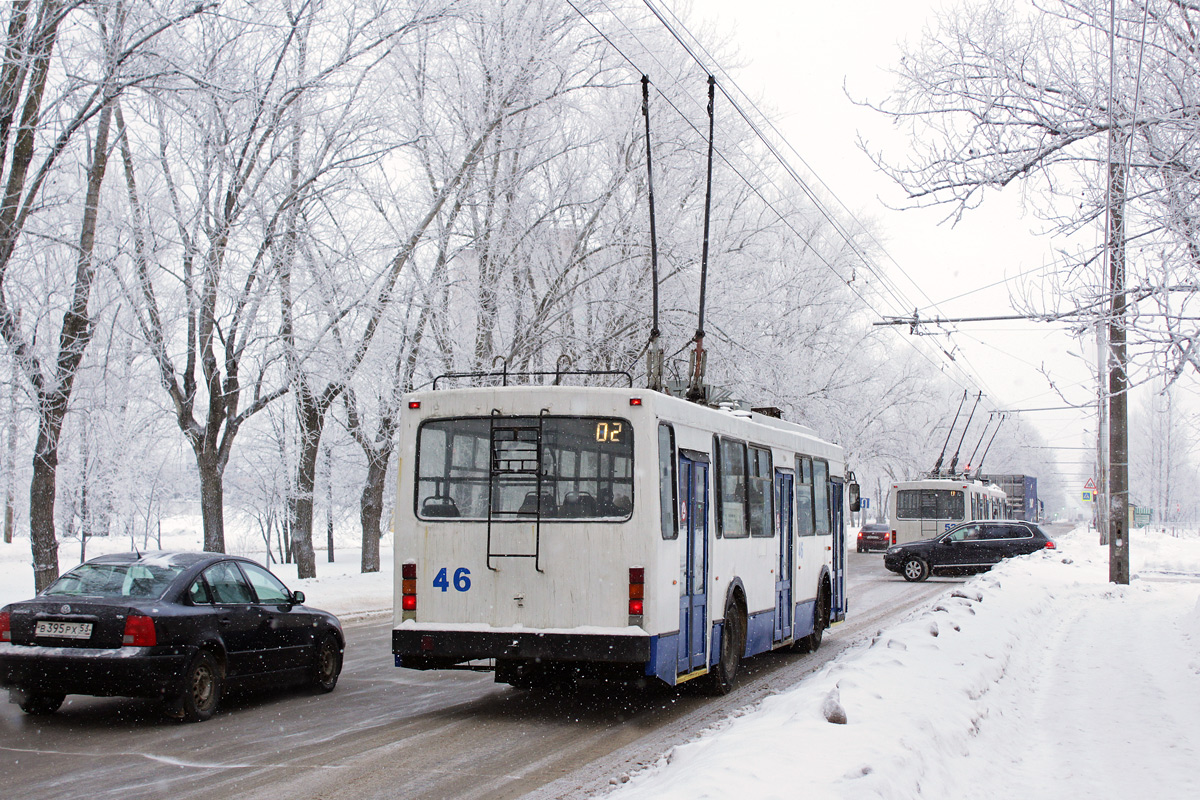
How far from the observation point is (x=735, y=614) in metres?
12.2

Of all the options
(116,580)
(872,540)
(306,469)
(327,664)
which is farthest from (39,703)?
(872,540)

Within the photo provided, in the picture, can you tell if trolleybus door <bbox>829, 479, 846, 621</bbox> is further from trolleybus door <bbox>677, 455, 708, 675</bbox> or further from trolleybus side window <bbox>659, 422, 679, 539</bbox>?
trolleybus side window <bbox>659, 422, 679, 539</bbox>

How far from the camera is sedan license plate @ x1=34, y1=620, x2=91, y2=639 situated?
8.95 m

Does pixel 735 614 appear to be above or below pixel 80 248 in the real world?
below

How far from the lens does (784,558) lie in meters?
14.2

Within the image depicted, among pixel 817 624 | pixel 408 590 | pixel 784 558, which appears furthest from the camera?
pixel 817 624

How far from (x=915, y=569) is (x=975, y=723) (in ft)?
77.3

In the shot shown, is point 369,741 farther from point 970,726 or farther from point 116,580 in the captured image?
point 970,726

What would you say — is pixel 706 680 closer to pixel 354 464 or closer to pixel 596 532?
pixel 596 532

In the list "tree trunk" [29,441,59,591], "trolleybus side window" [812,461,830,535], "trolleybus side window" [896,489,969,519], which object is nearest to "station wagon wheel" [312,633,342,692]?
"trolleybus side window" [812,461,830,535]

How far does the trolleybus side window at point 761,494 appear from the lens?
506 inches

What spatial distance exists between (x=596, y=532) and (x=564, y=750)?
6.12 ft

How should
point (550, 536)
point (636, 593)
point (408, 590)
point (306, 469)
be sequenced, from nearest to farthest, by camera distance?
point (636, 593) < point (550, 536) < point (408, 590) < point (306, 469)

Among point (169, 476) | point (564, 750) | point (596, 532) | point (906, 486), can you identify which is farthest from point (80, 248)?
point (906, 486)
